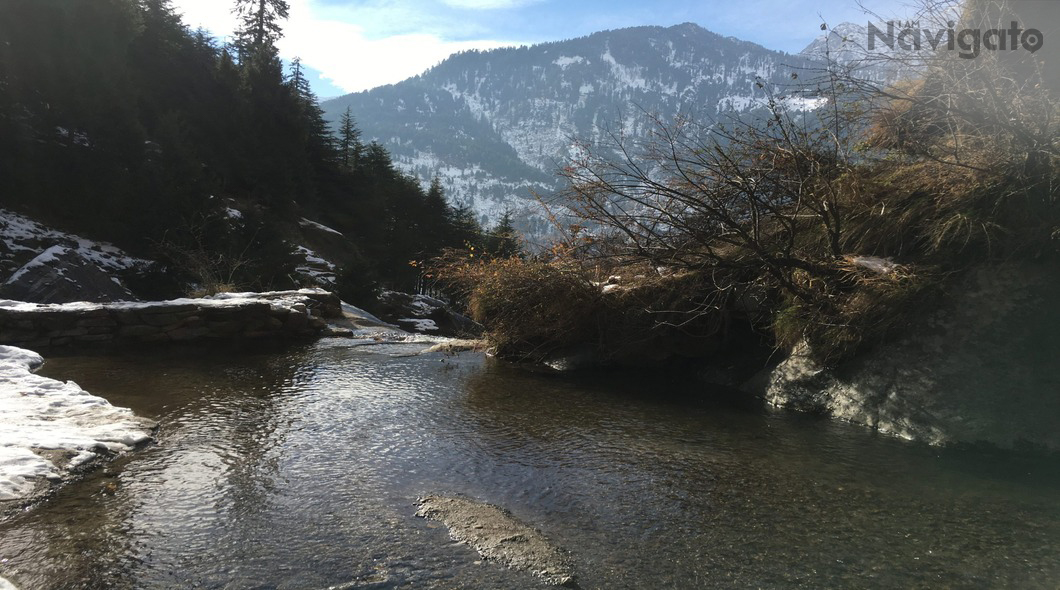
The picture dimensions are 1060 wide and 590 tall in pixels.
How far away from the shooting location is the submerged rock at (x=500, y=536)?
276cm

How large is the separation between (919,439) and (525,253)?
579 centimetres

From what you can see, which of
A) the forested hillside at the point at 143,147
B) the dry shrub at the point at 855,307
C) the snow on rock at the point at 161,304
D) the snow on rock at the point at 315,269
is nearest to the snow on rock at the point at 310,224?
the forested hillside at the point at 143,147

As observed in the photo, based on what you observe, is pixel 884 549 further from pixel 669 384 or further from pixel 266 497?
pixel 669 384

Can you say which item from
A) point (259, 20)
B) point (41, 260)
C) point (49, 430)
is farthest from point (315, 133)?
point (49, 430)

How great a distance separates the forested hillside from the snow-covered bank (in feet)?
26.4

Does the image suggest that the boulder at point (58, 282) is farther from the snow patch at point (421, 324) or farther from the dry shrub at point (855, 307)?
the dry shrub at point (855, 307)

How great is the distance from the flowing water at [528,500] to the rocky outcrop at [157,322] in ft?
9.53

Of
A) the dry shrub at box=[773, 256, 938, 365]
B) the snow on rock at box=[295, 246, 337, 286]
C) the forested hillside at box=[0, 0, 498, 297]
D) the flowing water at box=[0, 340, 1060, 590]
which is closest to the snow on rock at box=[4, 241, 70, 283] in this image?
the forested hillside at box=[0, 0, 498, 297]

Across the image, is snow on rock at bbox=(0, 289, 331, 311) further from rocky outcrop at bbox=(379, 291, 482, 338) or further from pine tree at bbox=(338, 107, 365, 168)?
Result: pine tree at bbox=(338, 107, 365, 168)

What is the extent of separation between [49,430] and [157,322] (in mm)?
5143

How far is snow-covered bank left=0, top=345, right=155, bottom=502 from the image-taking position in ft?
11.3

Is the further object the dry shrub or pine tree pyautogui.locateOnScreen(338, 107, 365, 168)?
pine tree pyautogui.locateOnScreen(338, 107, 365, 168)

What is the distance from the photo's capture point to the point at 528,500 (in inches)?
141

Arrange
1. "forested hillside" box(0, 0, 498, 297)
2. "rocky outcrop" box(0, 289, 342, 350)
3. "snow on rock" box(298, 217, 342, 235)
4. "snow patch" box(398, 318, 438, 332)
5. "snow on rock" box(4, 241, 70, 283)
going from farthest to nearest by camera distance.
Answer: "snow on rock" box(298, 217, 342, 235)
"snow patch" box(398, 318, 438, 332)
"forested hillside" box(0, 0, 498, 297)
"snow on rock" box(4, 241, 70, 283)
"rocky outcrop" box(0, 289, 342, 350)
